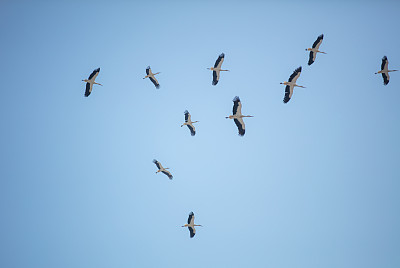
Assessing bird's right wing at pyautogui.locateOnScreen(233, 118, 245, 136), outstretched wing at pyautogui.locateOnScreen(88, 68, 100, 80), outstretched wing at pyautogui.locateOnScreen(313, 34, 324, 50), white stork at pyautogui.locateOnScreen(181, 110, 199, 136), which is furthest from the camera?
white stork at pyautogui.locateOnScreen(181, 110, 199, 136)

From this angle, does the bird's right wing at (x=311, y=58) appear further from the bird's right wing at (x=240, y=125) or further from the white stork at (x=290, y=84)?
the bird's right wing at (x=240, y=125)

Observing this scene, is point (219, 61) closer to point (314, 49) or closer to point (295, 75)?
point (295, 75)

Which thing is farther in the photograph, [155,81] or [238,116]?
[155,81]

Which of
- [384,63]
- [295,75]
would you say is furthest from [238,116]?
[384,63]

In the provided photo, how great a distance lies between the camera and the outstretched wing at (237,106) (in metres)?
24.7

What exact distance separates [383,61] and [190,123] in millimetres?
10738

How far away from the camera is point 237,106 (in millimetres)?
24922

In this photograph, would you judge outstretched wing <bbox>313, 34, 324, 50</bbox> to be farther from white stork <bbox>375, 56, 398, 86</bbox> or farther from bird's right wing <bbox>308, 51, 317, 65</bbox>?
white stork <bbox>375, 56, 398, 86</bbox>

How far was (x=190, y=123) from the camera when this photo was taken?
27.7 metres

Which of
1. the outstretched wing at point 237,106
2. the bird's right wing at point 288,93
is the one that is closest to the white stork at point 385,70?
the bird's right wing at point 288,93

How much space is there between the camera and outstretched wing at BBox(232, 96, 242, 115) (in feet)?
81.0

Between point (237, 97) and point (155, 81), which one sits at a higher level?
point (155, 81)

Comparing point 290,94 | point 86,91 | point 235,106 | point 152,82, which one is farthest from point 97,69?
point 290,94

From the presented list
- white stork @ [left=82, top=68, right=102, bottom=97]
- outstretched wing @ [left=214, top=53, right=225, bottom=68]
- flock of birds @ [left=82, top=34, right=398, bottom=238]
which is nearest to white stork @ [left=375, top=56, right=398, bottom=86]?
flock of birds @ [left=82, top=34, right=398, bottom=238]
